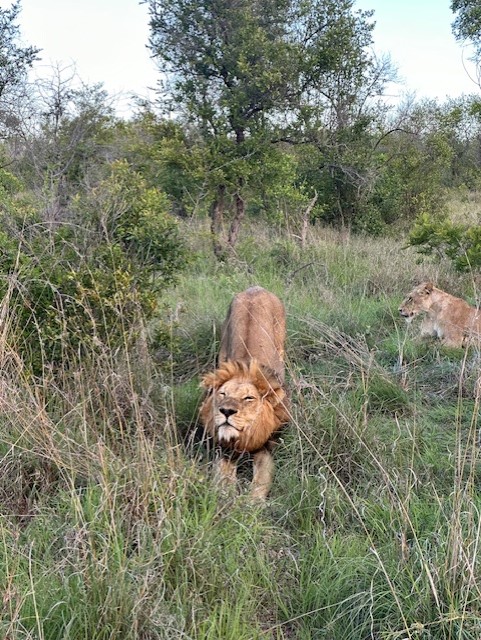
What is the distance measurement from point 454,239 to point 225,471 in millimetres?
4614

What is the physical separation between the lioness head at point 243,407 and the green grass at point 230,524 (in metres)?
0.16

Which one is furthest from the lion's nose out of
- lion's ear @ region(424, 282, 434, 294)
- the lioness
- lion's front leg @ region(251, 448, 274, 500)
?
lion's ear @ region(424, 282, 434, 294)

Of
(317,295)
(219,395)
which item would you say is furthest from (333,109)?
(219,395)

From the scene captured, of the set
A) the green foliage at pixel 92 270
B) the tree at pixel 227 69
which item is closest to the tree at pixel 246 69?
the tree at pixel 227 69

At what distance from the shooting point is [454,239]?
23.8ft

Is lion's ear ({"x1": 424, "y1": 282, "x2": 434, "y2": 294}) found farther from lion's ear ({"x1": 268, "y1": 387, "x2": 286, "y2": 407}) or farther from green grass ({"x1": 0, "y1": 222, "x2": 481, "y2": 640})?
lion's ear ({"x1": 268, "y1": 387, "x2": 286, "y2": 407})

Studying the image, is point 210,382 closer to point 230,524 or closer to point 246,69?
Answer: point 230,524

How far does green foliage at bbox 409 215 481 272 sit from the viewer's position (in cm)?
698

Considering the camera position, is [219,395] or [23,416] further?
[219,395]

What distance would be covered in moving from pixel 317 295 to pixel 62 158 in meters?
5.30

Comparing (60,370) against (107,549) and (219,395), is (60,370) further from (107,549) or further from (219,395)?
(107,549)

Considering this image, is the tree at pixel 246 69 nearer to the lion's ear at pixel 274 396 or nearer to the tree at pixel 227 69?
the tree at pixel 227 69

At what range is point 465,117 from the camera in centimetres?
2172

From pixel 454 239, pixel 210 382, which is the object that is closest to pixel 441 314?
pixel 454 239
